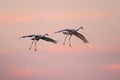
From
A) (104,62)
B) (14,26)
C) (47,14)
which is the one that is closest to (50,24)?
(47,14)

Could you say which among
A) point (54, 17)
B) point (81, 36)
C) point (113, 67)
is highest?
point (54, 17)

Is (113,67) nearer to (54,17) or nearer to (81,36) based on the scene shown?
(81,36)

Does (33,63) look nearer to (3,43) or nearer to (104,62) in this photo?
(3,43)

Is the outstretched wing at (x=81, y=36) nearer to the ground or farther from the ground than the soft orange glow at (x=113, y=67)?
farther from the ground

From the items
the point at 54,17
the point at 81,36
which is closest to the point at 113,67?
the point at 81,36

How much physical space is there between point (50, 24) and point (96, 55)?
13.9 inches

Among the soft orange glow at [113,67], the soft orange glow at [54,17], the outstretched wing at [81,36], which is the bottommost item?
the soft orange glow at [113,67]

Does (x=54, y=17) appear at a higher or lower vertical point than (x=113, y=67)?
higher

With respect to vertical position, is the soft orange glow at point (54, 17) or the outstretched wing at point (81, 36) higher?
the soft orange glow at point (54, 17)

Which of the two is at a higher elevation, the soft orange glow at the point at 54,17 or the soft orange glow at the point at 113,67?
the soft orange glow at the point at 54,17

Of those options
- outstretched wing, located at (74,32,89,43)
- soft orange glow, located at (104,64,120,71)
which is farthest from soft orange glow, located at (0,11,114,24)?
soft orange glow, located at (104,64,120,71)

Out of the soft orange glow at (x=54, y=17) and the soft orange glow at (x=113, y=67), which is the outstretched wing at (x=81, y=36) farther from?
the soft orange glow at (x=113, y=67)

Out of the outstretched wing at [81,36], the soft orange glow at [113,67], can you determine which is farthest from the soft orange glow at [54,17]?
the soft orange glow at [113,67]

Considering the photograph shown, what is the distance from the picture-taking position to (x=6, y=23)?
202cm
